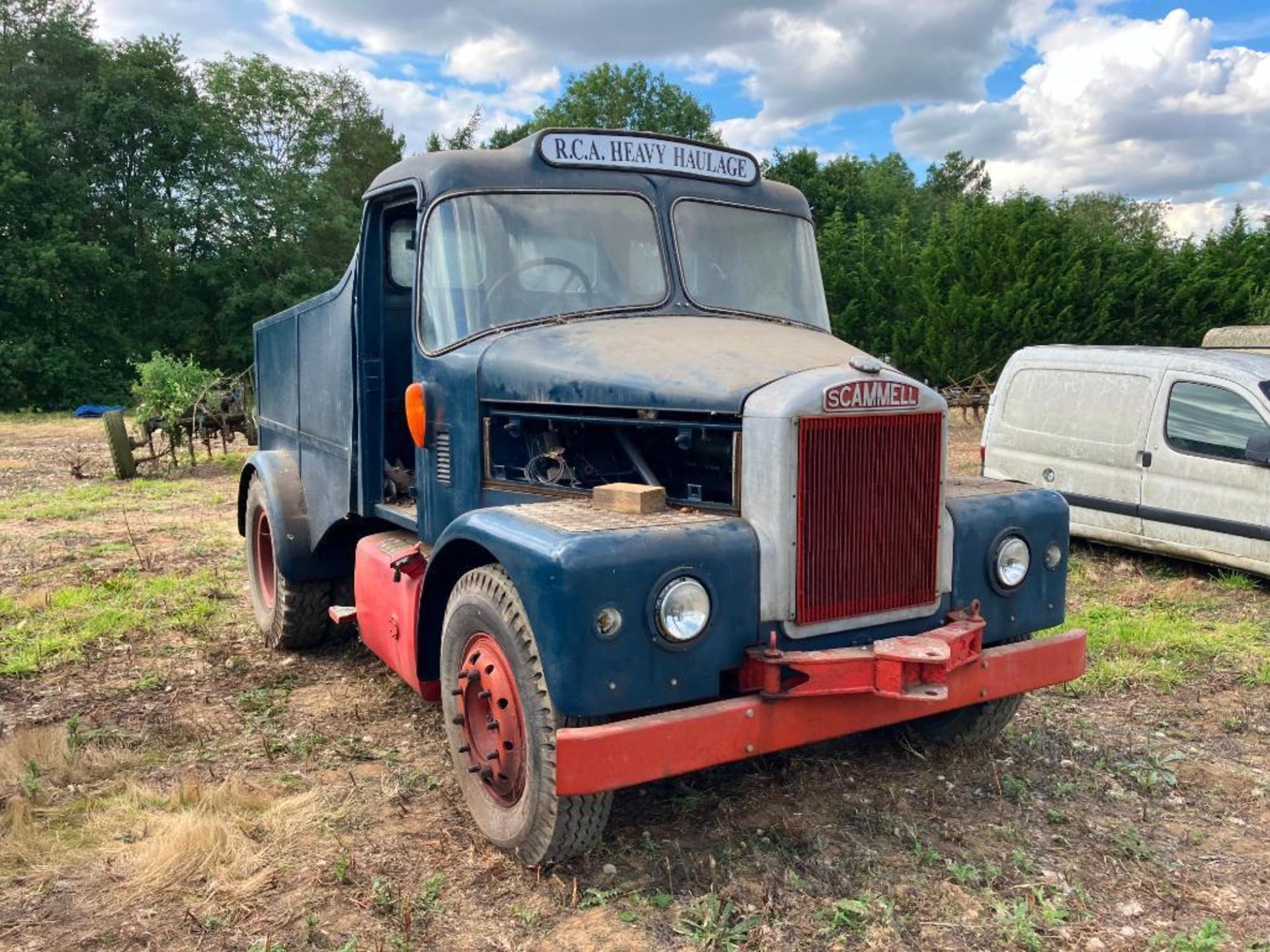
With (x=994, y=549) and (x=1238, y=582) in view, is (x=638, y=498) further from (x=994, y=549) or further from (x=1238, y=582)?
(x=1238, y=582)

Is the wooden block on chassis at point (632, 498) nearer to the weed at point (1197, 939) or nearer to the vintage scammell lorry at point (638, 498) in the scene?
the vintage scammell lorry at point (638, 498)

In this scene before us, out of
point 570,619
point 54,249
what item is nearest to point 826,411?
point 570,619

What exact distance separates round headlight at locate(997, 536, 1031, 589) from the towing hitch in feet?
2.26

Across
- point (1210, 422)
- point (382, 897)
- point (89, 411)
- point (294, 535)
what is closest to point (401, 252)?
point (294, 535)

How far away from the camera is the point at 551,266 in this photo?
439cm

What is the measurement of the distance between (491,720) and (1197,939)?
92.5 inches

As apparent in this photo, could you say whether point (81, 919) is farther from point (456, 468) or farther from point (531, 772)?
point (456, 468)

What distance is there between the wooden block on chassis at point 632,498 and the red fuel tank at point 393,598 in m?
0.98

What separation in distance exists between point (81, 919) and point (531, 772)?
1.53 meters

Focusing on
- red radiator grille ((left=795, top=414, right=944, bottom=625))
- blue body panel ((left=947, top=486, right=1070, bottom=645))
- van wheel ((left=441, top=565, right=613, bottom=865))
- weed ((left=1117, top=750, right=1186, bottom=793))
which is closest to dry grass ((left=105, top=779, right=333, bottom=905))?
van wheel ((left=441, top=565, right=613, bottom=865))

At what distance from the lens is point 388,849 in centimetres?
379

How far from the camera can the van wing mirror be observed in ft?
24.3

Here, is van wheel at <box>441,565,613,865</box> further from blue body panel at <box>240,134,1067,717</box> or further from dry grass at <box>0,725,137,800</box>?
dry grass at <box>0,725,137,800</box>

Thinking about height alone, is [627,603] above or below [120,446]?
above
